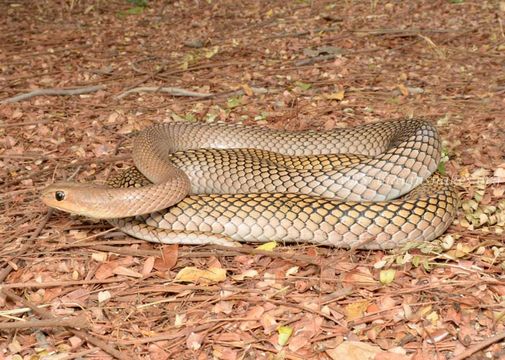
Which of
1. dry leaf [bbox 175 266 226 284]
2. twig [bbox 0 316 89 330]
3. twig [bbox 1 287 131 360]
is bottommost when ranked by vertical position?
dry leaf [bbox 175 266 226 284]

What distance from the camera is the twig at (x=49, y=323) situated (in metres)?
3.77

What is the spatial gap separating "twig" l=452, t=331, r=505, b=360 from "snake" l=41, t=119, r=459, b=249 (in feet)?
3.58

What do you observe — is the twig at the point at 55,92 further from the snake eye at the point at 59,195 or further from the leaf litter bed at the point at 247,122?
the snake eye at the point at 59,195

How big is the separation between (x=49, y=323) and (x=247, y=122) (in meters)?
3.88

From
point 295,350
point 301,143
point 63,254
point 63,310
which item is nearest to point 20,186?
point 63,254

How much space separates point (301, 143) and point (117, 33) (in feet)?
17.7

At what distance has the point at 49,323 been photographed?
150 inches

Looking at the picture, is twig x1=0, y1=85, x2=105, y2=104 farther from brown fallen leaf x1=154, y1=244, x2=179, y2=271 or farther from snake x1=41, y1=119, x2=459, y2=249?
brown fallen leaf x1=154, y1=244, x2=179, y2=271

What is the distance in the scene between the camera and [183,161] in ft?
18.8

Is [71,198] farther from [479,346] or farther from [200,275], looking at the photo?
[479,346]

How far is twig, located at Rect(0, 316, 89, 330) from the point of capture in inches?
149

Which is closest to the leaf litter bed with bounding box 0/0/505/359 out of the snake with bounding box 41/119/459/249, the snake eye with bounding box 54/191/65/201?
the snake with bounding box 41/119/459/249

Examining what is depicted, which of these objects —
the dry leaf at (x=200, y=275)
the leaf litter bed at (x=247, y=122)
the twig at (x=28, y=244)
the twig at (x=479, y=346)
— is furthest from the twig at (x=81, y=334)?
the twig at (x=479, y=346)

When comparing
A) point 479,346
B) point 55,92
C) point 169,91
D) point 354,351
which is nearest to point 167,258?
point 354,351
